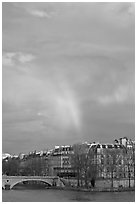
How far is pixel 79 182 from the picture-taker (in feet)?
24.9

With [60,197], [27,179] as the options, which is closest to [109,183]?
Result: [27,179]

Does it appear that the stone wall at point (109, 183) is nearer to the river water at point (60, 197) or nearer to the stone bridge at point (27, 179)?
the stone bridge at point (27, 179)

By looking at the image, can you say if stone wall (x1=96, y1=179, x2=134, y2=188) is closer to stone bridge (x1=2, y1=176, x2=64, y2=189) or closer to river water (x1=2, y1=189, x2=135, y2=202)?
stone bridge (x1=2, y1=176, x2=64, y2=189)

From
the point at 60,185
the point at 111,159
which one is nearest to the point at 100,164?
the point at 111,159

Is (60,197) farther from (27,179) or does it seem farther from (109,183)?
(27,179)

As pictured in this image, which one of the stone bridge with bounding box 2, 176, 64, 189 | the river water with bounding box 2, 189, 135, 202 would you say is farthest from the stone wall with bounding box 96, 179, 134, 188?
the river water with bounding box 2, 189, 135, 202

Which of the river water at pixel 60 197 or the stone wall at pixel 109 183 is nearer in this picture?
the river water at pixel 60 197

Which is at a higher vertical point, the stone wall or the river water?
the river water

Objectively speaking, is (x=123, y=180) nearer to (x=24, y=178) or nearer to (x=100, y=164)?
(x=100, y=164)

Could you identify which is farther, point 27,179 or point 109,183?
point 27,179

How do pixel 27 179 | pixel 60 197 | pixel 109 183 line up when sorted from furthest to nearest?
1. pixel 27 179
2. pixel 109 183
3. pixel 60 197

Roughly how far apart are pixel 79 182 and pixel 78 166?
1.30ft

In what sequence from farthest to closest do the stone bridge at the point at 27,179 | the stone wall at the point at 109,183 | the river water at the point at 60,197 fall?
the stone bridge at the point at 27,179
the stone wall at the point at 109,183
the river water at the point at 60,197

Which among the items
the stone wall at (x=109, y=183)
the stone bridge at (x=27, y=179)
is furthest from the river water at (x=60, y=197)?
the stone bridge at (x=27, y=179)
